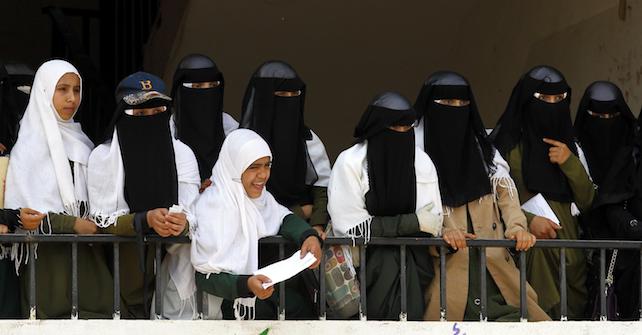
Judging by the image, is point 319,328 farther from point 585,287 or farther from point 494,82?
point 494,82

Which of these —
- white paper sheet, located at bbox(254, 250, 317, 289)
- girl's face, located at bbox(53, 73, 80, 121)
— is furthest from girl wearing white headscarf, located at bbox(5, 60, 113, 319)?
white paper sheet, located at bbox(254, 250, 317, 289)

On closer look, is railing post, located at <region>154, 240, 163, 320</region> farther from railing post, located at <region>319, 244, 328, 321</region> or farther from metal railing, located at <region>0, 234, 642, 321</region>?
railing post, located at <region>319, 244, 328, 321</region>

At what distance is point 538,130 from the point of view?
6242mm

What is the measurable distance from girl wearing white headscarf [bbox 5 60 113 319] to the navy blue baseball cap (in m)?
0.21

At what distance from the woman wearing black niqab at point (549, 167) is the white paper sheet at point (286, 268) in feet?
4.06

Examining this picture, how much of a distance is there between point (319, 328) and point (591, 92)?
1.88 metres

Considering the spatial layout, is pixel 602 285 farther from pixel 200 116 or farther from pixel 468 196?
pixel 200 116

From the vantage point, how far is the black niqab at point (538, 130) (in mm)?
6188

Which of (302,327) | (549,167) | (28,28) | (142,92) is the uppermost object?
(28,28)

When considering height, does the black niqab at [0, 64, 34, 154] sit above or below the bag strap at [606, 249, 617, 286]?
above

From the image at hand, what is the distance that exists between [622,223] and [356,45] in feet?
14.1

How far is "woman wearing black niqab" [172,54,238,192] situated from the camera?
6.06 metres

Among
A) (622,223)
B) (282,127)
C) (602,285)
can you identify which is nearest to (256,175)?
(282,127)

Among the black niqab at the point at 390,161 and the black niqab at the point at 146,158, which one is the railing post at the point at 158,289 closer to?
the black niqab at the point at 146,158
